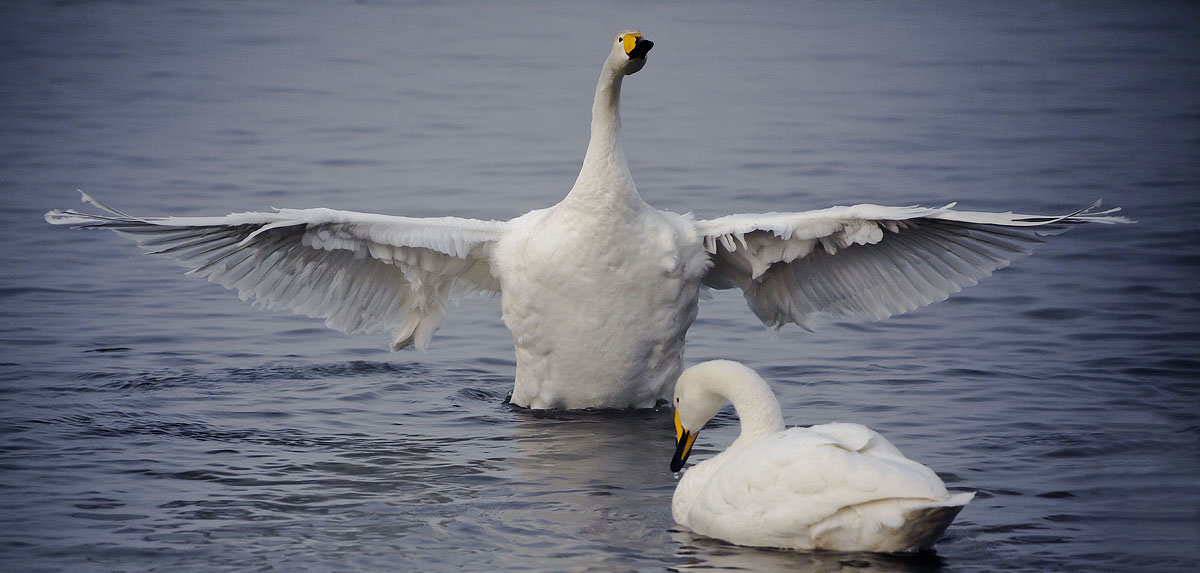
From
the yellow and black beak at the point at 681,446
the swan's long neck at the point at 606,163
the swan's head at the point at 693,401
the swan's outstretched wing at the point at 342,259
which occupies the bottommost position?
the yellow and black beak at the point at 681,446

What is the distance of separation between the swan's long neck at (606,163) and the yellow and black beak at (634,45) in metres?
0.19

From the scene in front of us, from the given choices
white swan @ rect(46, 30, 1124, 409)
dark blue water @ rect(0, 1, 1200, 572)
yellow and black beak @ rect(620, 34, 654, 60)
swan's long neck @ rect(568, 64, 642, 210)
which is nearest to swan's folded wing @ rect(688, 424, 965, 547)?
dark blue water @ rect(0, 1, 1200, 572)

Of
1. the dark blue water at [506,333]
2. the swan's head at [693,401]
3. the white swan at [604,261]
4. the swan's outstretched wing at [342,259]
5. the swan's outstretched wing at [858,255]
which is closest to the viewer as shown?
the dark blue water at [506,333]

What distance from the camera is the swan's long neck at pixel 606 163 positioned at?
10.1 metres

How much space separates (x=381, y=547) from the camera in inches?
314

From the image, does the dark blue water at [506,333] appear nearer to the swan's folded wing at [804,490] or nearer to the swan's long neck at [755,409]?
the swan's folded wing at [804,490]

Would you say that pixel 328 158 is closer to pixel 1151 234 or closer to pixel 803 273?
pixel 1151 234

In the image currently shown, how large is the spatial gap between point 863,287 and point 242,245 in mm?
3827

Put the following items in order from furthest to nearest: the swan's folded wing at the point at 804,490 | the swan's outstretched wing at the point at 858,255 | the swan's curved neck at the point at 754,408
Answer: the swan's outstretched wing at the point at 858,255, the swan's curved neck at the point at 754,408, the swan's folded wing at the point at 804,490

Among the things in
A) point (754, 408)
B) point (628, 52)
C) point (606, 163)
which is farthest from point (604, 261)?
point (754, 408)

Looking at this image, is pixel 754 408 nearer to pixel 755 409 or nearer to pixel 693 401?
pixel 755 409

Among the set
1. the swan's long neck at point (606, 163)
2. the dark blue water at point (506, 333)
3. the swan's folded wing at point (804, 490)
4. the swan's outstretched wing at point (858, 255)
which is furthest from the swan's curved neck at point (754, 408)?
the swan's long neck at point (606, 163)

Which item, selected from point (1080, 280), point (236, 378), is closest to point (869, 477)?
point (236, 378)

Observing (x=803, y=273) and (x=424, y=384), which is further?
(x=424, y=384)
